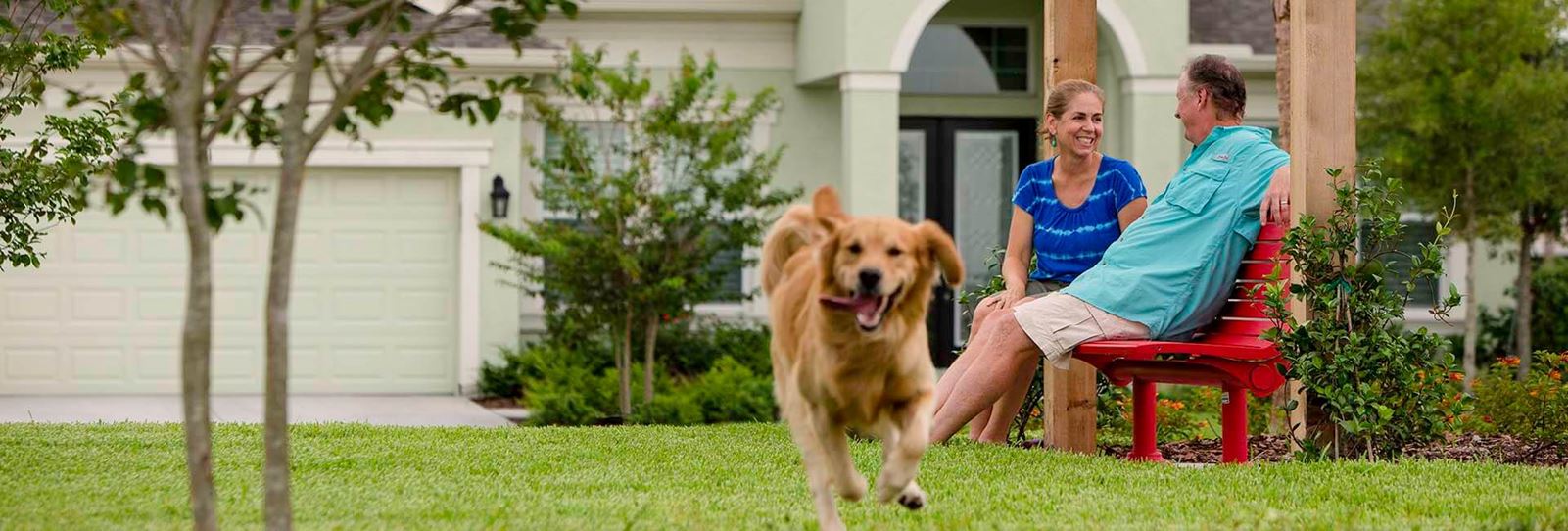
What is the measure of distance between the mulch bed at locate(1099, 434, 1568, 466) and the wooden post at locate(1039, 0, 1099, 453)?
0.44 meters

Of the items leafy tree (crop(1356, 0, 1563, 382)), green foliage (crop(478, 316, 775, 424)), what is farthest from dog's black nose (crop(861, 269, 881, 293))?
leafy tree (crop(1356, 0, 1563, 382))

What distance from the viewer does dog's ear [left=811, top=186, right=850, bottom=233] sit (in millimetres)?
4641

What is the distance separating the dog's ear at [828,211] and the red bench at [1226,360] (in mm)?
2332

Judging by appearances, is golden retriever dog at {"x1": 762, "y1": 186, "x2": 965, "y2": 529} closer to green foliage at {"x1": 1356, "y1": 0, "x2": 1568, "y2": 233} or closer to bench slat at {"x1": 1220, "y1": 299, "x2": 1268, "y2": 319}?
bench slat at {"x1": 1220, "y1": 299, "x2": 1268, "y2": 319}

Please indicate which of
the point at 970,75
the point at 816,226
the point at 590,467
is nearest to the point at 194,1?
the point at 816,226

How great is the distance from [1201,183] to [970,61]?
34.6ft

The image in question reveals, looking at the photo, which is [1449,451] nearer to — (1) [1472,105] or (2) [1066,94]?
(2) [1066,94]

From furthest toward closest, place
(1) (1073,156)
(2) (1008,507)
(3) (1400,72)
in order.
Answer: (3) (1400,72) → (1) (1073,156) → (2) (1008,507)

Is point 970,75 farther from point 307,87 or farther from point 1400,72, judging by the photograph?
point 307,87

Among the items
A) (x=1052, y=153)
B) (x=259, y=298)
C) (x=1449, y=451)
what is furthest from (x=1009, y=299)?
(x=259, y=298)

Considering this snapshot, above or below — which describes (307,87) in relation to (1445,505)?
above

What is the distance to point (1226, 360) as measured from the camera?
269 inches

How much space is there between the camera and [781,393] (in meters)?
5.34

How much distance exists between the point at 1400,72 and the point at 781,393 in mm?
12643
